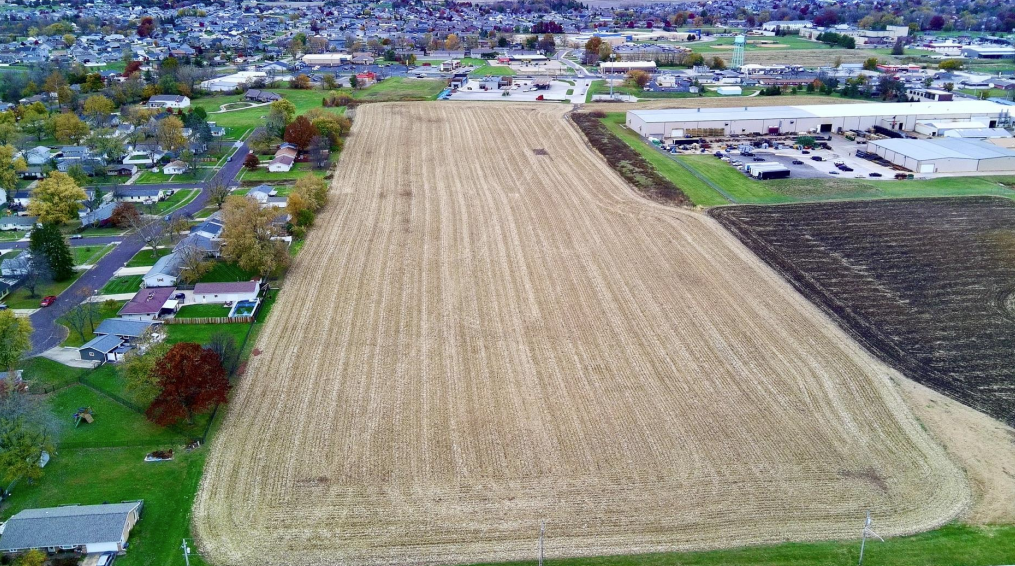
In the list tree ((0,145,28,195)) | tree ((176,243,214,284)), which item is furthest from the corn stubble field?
tree ((0,145,28,195))

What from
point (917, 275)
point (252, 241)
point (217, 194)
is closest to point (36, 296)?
point (252, 241)

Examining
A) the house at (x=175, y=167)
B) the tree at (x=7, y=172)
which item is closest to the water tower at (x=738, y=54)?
the house at (x=175, y=167)

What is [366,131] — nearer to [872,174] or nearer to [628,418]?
[872,174]

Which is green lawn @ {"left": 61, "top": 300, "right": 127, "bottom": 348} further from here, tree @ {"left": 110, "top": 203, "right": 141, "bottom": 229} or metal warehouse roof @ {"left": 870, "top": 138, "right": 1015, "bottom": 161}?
metal warehouse roof @ {"left": 870, "top": 138, "right": 1015, "bottom": 161}

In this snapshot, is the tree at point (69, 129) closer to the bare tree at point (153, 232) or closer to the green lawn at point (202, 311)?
the bare tree at point (153, 232)

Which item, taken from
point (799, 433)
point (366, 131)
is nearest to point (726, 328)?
point (799, 433)

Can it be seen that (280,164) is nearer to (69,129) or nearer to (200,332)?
(69,129)
